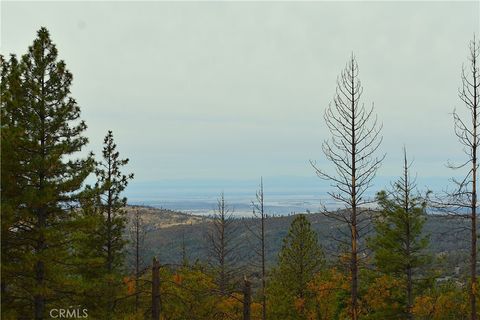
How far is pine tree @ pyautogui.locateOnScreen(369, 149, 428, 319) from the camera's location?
24550 millimetres

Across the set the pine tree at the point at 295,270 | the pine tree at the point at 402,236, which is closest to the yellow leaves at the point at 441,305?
the pine tree at the point at 402,236

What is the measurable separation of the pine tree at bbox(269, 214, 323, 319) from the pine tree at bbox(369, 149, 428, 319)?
6.99 m

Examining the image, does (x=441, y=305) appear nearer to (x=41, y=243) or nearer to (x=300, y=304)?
(x=300, y=304)

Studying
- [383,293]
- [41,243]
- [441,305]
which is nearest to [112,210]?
[41,243]

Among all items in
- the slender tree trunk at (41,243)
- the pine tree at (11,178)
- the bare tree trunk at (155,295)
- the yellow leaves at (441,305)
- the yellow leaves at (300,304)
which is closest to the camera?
the bare tree trunk at (155,295)

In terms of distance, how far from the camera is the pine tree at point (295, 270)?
103 feet

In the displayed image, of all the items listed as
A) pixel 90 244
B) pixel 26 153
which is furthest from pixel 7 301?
pixel 90 244

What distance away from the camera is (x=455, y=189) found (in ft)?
54.1

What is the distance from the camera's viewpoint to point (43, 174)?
A: 47.5 ft

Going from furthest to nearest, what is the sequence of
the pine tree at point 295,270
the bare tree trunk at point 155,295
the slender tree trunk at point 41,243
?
the pine tree at point 295,270 < the slender tree trunk at point 41,243 < the bare tree trunk at point 155,295

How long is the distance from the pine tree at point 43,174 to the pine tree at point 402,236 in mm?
17402

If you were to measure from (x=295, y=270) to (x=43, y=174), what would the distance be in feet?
72.9

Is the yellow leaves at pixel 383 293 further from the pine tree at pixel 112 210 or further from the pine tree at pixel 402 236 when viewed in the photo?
the pine tree at pixel 112 210

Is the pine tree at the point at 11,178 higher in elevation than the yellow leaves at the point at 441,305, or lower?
higher
